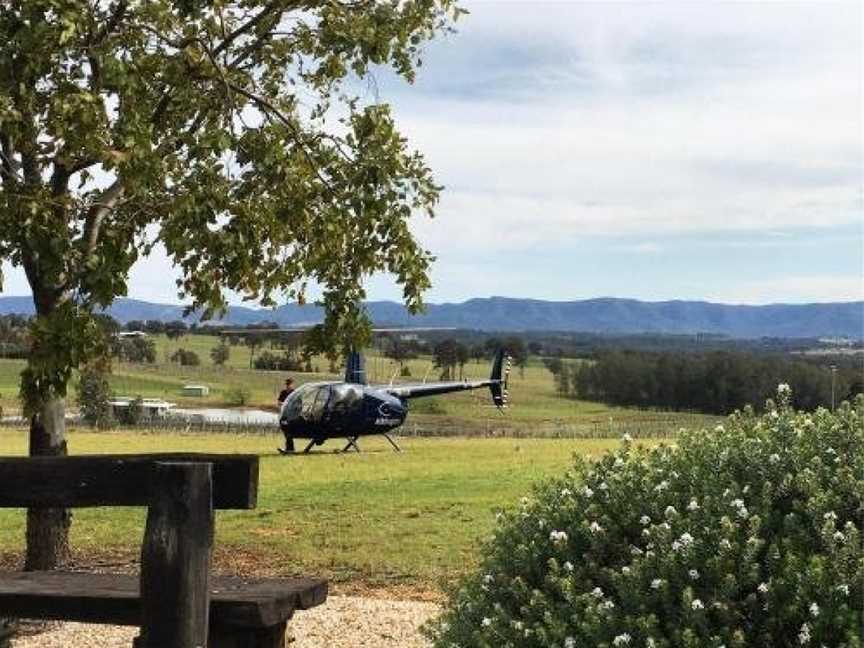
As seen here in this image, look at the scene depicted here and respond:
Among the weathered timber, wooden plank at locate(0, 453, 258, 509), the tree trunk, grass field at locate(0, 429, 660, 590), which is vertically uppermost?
wooden plank at locate(0, 453, 258, 509)

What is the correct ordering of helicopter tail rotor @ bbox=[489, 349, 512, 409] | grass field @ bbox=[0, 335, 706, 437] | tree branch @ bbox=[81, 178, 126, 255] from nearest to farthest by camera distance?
tree branch @ bbox=[81, 178, 126, 255], helicopter tail rotor @ bbox=[489, 349, 512, 409], grass field @ bbox=[0, 335, 706, 437]

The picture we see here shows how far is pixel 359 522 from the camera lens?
51.3 ft

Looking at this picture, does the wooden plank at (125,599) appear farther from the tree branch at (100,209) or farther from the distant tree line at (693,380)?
the distant tree line at (693,380)

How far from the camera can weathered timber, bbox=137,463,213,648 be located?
4246 millimetres

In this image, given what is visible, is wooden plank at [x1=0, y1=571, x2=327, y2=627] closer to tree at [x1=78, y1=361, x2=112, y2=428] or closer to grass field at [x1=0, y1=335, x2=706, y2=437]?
tree at [x1=78, y1=361, x2=112, y2=428]

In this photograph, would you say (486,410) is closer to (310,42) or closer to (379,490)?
(379,490)

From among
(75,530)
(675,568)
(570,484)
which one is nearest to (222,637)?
(570,484)

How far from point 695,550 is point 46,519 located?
9.09 metres

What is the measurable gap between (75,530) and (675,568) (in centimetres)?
1391

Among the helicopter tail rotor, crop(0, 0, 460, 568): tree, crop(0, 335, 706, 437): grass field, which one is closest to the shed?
crop(0, 335, 706, 437): grass field

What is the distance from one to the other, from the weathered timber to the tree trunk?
7123 mm

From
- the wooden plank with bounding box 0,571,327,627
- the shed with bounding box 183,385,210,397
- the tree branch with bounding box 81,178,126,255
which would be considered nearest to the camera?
the wooden plank with bounding box 0,571,327,627

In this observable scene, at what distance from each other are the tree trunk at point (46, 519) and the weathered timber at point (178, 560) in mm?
7123

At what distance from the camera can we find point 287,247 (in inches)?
476
